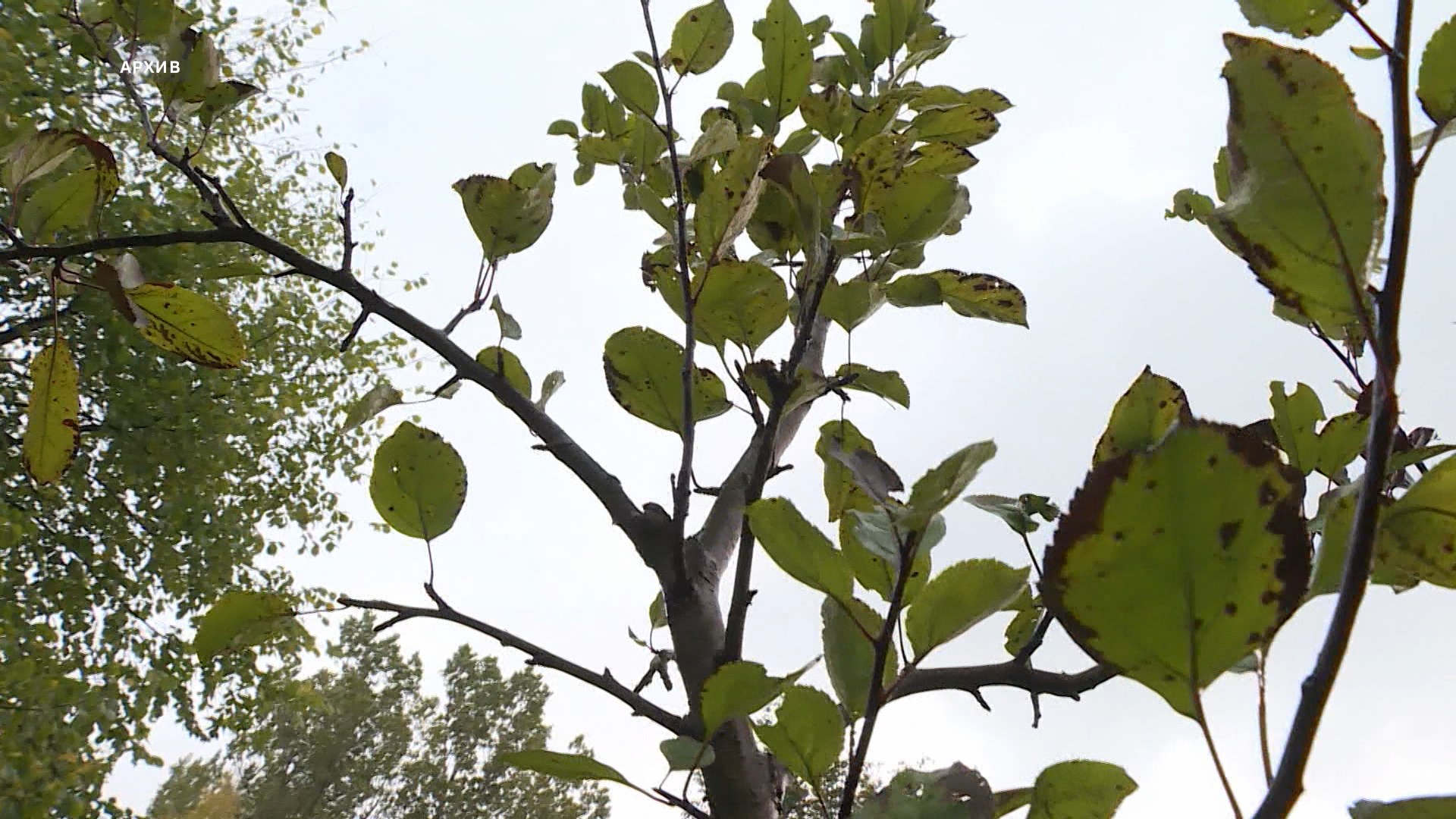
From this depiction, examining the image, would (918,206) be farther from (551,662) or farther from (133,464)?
(133,464)

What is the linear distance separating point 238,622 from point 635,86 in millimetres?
437

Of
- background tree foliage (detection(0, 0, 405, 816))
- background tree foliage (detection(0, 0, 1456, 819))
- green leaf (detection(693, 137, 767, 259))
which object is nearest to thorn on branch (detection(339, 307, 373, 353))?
background tree foliage (detection(0, 0, 1456, 819))

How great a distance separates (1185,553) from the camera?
6.8 inches

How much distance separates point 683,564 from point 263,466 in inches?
192

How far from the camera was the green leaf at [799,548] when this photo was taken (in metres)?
0.31

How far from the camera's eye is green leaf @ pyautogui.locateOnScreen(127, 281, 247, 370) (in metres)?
0.48

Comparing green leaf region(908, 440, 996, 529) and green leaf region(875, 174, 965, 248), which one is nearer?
green leaf region(908, 440, 996, 529)

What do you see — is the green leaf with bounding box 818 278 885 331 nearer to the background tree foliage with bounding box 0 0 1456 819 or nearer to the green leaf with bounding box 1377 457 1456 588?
the background tree foliage with bounding box 0 0 1456 819

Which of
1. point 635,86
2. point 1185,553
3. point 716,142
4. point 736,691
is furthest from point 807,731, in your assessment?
point 635,86

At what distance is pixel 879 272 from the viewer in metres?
0.52

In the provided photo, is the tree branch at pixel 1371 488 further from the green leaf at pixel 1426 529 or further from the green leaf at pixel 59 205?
the green leaf at pixel 59 205

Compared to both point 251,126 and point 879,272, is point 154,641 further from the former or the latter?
point 879,272

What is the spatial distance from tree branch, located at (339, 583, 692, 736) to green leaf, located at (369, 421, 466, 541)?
53 millimetres

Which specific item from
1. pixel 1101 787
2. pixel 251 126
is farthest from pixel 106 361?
pixel 1101 787
